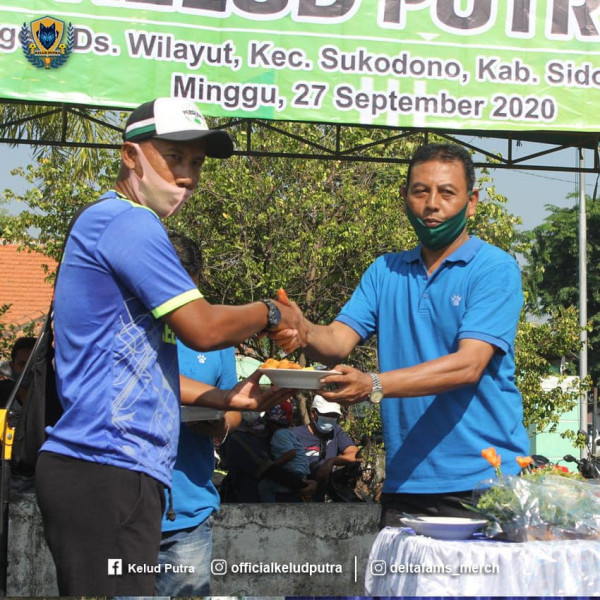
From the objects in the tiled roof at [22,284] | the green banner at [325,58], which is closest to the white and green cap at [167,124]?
the green banner at [325,58]

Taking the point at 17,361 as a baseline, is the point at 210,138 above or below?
above

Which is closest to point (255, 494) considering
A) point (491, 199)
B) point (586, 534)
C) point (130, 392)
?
point (586, 534)

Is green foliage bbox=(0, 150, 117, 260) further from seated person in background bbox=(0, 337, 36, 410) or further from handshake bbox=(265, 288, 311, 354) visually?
handshake bbox=(265, 288, 311, 354)

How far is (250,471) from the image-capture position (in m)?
8.09

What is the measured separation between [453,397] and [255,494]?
16.0 feet

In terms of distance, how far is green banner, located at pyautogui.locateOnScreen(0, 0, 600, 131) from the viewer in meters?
5.65

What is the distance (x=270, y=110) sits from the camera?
5797 millimetres

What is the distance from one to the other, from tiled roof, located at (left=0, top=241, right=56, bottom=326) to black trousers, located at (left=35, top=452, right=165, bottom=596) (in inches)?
1047

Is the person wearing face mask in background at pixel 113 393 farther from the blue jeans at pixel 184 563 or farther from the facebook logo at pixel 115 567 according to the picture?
the blue jeans at pixel 184 563

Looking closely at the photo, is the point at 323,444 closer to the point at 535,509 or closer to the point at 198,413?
the point at 198,413

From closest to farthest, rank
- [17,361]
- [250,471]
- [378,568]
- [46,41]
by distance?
[378,568]
[46,41]
[17,361]
[250,471]

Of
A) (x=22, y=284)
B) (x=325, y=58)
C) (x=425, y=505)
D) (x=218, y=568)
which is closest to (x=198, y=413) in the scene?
A: (x=425, y=505)

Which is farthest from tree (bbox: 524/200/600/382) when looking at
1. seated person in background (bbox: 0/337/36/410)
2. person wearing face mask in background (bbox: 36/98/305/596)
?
person wearing face mask in background (bbox: 36/98/305/596)

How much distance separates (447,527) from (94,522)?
1146mm
